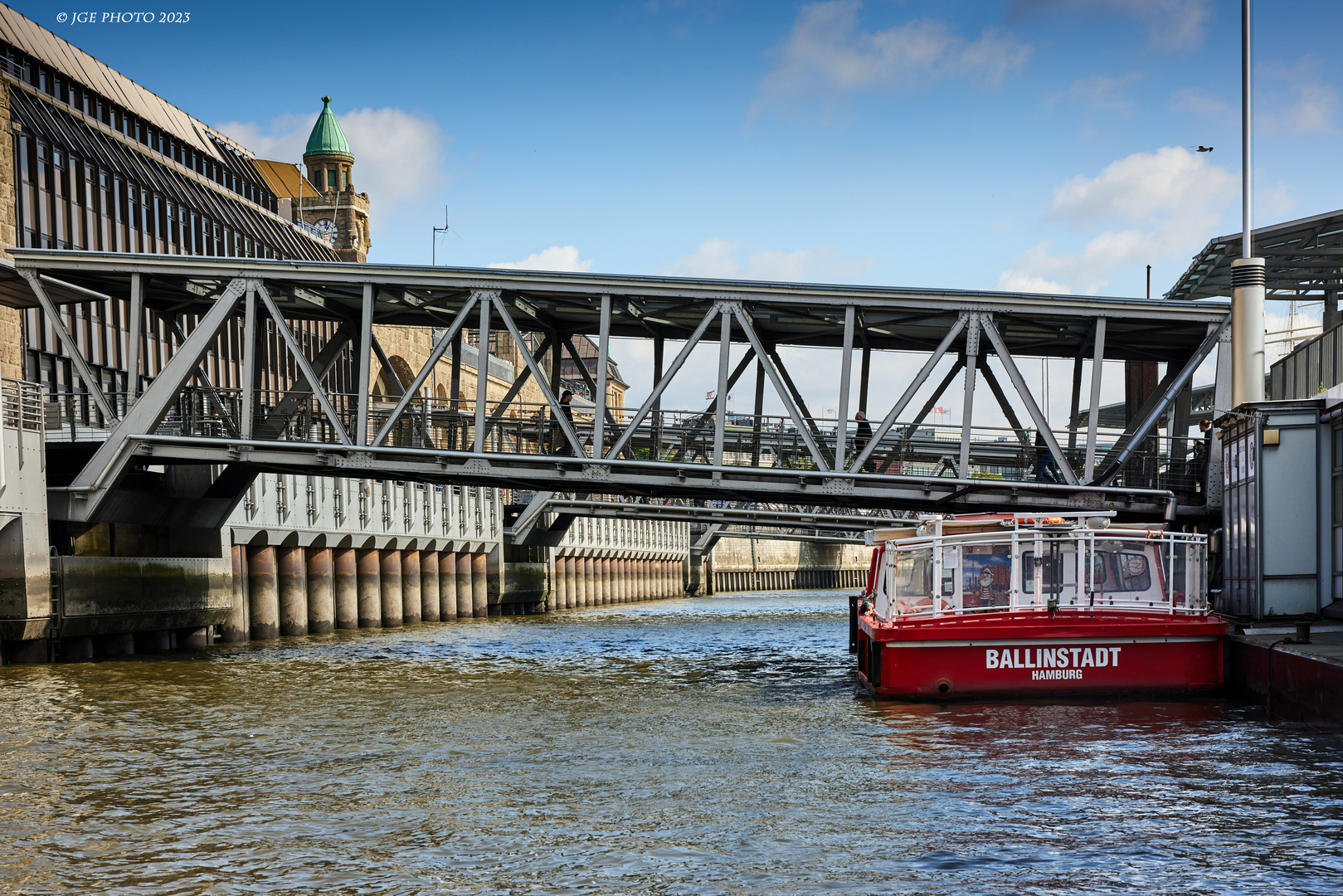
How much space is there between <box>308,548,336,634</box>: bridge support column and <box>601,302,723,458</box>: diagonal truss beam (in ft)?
61.1

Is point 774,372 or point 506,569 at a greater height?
point 774,372

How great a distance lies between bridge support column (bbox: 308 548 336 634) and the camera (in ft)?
165

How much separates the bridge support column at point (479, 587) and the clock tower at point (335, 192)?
57825 millimetres

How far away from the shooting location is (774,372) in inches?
1355

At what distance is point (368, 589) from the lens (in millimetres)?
56500

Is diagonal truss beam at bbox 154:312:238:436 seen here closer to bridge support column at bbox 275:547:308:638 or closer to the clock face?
bridge support column at bbox 275:547:308:638

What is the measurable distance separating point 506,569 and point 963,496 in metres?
42.3

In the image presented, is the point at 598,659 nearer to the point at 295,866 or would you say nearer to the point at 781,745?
the point at 781,745

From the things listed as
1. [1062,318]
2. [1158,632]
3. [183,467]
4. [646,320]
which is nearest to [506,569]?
[183,467]

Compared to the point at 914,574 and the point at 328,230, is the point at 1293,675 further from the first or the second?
the point at 328,230

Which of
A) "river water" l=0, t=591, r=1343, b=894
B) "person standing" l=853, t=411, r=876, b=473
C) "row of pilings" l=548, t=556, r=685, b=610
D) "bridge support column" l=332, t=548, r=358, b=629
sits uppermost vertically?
"person standing" l=853, t=411, r=876, b=473

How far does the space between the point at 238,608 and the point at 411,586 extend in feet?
54.1

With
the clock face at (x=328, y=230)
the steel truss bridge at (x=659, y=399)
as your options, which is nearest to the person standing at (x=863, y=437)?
the steel truss bridge at (x=659, y=399)

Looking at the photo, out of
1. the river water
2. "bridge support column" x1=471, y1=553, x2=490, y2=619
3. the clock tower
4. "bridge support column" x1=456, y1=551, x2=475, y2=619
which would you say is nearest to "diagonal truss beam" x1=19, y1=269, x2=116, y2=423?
the river water
